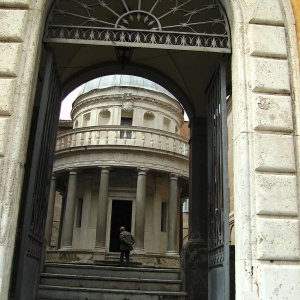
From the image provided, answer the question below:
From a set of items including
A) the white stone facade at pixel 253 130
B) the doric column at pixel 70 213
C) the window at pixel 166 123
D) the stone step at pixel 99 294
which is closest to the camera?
the white stone facade at pixel 253 130

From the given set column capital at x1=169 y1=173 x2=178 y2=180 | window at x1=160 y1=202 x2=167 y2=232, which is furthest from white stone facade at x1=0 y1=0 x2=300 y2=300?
window at x1=160 y1=202 x2=167 y2=232

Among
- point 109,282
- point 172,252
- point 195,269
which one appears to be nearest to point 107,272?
point 109,282

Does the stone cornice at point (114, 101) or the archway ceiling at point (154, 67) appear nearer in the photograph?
the archway ceiling at point (154, 67)

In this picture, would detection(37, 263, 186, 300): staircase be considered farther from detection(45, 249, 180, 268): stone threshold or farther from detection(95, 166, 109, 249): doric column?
detection(95, 166, 109, 249): doric column

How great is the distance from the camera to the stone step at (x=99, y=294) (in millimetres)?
8367

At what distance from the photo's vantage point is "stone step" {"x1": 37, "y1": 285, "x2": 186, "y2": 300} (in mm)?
8367

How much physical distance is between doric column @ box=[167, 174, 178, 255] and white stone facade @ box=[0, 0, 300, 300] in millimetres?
17866

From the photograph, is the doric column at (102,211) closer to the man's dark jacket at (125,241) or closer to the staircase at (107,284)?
the man's dark jacket at (125,241)

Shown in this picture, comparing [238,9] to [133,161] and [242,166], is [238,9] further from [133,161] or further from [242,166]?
[133,161]

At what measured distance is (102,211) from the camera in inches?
868

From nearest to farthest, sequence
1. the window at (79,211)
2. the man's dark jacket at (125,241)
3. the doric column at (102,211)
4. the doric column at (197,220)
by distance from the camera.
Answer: the doric column at (197,220) → the man's dark jacket at (125,241) → the doric column at (102,211) → the window at (79,211)

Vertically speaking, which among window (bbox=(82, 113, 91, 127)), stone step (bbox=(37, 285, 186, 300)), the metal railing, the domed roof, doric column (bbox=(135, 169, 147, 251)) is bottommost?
stone step (bbox=(37, 285, 186, 300))

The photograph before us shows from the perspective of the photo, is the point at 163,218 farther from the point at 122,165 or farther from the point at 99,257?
the point at 99,257

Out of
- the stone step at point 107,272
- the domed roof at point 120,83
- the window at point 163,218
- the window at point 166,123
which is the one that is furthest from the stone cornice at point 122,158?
the stone step at point 107,272
